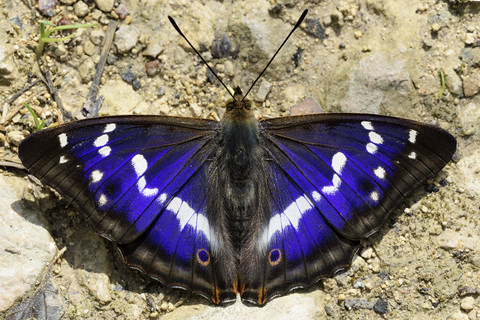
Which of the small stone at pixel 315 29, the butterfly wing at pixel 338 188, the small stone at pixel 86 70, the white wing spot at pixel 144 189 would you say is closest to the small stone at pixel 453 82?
the butterfly wing at pixel 338 188

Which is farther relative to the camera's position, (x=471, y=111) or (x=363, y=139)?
(x=471, y=111)

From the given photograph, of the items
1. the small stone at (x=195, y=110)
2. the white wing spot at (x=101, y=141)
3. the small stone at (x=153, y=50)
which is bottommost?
the white wing spot at (x=101, y=141)

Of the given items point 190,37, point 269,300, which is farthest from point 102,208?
point 190,37

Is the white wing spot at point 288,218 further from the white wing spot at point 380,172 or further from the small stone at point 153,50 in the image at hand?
the small stone at point 153,50

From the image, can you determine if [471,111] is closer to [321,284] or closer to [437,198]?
[437,198]

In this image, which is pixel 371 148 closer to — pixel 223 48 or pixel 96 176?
pixel 223 48

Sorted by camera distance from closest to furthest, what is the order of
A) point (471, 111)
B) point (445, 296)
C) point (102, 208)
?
point (102, 208) < point (445, 296) < point (471, 111)

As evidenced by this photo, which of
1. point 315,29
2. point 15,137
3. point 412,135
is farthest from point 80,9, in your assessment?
point 412,135
